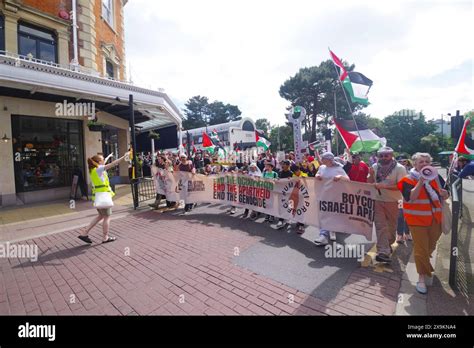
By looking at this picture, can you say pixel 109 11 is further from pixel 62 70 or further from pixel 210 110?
pixel 210 110

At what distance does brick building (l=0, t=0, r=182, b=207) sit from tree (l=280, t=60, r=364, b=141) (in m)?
36.4

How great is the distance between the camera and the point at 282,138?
55.2 m

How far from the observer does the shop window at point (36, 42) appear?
33.8ft

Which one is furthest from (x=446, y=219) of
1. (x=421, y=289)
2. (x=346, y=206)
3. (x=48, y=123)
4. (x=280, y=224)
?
(x=48, y=123)

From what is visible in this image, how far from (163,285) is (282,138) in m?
53.9

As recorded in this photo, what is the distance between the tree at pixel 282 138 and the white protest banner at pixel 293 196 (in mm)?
44342

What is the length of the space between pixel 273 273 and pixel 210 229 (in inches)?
105

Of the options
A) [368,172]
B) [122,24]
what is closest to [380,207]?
[368,172]

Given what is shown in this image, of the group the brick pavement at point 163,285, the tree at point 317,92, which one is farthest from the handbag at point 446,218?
the tree at point 317,92

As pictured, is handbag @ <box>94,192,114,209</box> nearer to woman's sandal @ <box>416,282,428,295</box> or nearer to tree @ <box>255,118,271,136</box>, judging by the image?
woman's sandal @ <box>416,282,428,295</box>

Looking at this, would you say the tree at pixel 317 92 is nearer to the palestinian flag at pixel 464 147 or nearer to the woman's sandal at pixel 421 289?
the palestinian flag at pixel 464 147

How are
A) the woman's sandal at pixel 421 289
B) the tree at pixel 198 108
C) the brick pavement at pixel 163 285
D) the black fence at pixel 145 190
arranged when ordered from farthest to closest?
the tree at pixel 198 108 < the black fence at pixel 145 190 < the woman's sandal at pixel 421 289 < the brick pavement at pixel 163 285

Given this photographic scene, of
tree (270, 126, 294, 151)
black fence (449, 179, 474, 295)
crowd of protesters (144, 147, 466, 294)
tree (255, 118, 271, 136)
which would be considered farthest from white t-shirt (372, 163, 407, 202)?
tree (255, 118, 271, 136)

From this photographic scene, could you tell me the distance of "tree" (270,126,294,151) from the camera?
5219 centimetres
